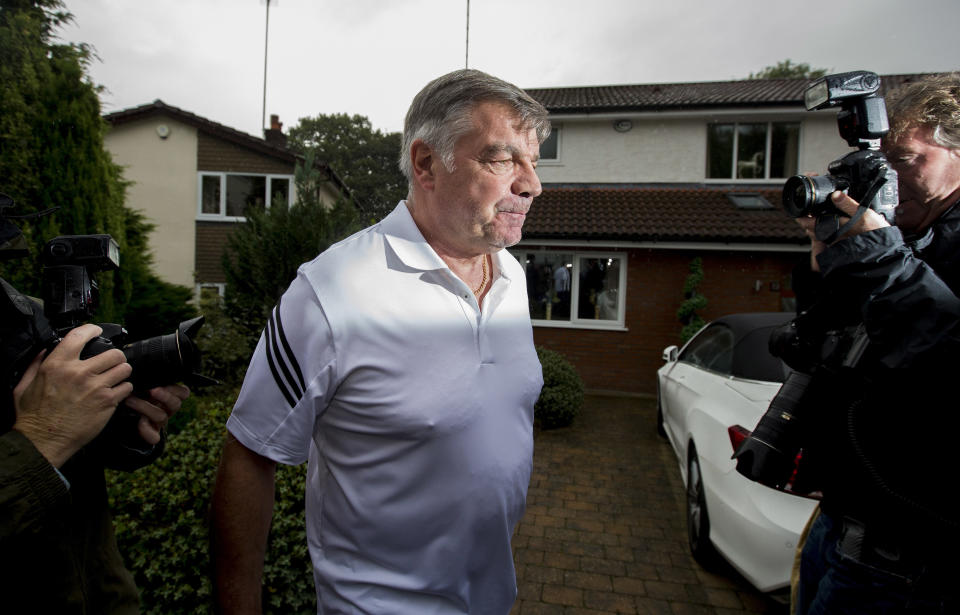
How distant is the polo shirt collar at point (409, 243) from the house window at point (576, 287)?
861 centimetres

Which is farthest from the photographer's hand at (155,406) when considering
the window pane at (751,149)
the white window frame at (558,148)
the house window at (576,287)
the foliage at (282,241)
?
the window pane at (751,149)

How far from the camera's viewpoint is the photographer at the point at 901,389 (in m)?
1.26

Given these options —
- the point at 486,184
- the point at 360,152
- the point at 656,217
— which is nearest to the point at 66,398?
the point at 486,184

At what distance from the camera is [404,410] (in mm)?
1204

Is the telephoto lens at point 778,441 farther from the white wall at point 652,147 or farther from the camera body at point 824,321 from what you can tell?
the white wall at point 652,147

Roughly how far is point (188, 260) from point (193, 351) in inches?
613

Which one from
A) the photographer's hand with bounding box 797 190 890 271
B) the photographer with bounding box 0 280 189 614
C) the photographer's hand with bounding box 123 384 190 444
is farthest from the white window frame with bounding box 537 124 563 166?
the photographer with bounding box 0 280 189 614

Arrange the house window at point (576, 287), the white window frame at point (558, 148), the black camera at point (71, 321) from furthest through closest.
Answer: the white window frame at point (558, 148), the house window at point (576, 287), the black camera at point (71, 321)

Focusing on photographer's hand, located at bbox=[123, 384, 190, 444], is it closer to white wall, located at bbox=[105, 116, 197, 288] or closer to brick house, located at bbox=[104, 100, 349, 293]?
brick house, located at bbox=[104, 100, 349, 293]

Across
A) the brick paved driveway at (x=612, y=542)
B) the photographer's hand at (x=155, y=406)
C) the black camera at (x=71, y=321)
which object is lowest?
the brick paved driveway at (x=612, y=542)

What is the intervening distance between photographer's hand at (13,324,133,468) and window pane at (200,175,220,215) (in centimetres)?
1558

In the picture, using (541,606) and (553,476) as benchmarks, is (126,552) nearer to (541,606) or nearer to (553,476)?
(541,606)

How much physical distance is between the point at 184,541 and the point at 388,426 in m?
1.66

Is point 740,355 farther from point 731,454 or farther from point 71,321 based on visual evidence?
point 71,321
